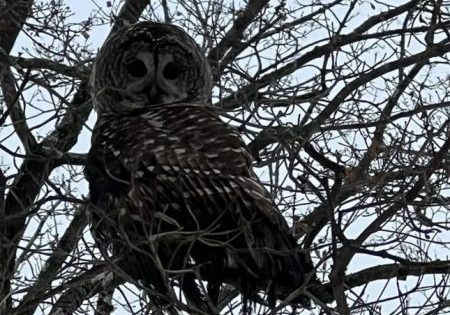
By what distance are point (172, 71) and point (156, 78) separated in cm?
26

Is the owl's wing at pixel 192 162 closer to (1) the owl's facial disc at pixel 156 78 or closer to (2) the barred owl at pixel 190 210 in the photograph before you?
(2) the barred owl at pixel 190 210

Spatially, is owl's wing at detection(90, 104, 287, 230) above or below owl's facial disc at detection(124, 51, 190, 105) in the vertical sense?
below

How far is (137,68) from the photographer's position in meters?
6.23

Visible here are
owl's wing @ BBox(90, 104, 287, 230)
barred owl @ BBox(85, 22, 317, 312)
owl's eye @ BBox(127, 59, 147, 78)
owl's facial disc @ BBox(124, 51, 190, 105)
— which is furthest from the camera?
owl's eye @ BBox(127, 59, 147, 78)

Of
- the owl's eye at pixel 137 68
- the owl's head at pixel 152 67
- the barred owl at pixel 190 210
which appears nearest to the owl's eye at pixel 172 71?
the owl's head at pixel 152 67

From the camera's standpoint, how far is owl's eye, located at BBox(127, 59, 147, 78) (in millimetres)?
6156

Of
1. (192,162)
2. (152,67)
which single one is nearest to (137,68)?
(152,67)

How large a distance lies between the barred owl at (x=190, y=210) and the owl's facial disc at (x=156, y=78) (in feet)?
2.22

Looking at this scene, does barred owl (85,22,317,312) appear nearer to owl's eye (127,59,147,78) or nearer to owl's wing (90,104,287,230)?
owl's wing (90,104,287,230)

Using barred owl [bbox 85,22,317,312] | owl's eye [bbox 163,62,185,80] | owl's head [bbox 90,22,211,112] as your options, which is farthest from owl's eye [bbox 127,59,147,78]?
barred owl [bbox 85,22,317,312]

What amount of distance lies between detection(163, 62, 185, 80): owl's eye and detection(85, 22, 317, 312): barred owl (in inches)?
34.5

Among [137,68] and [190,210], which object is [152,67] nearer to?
[137,68]

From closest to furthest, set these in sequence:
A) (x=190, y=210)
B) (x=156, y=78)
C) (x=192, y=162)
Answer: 1. (x=190, y=210)
2. (x=192, y=162)
3. (x=156, y=78)

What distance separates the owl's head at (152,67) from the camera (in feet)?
19.8
